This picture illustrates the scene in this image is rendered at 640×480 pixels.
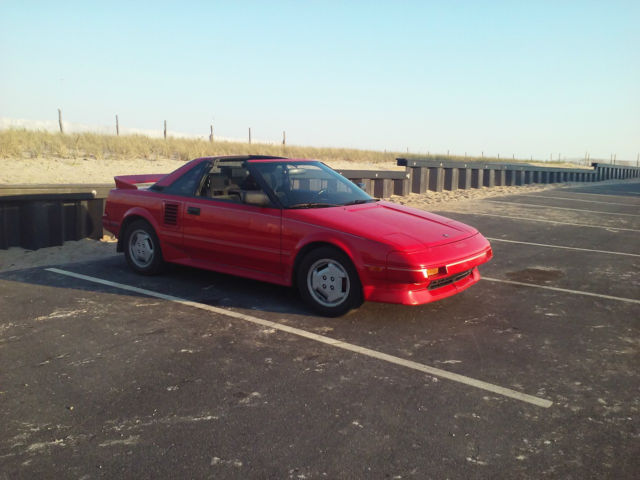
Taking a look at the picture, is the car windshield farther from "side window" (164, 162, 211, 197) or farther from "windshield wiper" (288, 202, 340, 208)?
"side window" (164, 162, 211, 197)

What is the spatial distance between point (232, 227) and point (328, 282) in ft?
4.29

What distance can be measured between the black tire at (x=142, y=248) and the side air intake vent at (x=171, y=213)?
0.96 feet

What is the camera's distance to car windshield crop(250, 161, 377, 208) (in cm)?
577

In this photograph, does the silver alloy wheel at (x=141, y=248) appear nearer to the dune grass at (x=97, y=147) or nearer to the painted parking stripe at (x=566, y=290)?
the painted parking stripe at (x=566, y=290)

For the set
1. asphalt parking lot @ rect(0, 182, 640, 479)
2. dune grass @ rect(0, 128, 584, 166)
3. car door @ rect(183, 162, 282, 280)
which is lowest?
asphalt parking lot @ rect(0, 182, 640, 479)

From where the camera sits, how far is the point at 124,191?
7027 millimetres

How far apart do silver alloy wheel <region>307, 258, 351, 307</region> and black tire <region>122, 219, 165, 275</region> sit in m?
2.24

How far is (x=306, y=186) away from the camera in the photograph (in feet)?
19.7

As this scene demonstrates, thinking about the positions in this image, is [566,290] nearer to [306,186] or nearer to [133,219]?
[306,186]

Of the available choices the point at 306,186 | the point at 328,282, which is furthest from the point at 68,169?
the point at 328,282

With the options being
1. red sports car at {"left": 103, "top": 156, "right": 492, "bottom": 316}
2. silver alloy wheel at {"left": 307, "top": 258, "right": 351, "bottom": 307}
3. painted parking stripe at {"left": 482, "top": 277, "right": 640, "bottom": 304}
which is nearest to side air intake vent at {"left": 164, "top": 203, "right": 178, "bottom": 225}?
red sports car at {"left": 103, "top": 156, "right": 492, "bottom": 316}

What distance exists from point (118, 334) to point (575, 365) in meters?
3.67

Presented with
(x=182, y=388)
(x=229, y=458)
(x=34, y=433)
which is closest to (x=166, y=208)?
(x=182, y=388)

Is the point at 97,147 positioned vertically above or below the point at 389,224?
above
